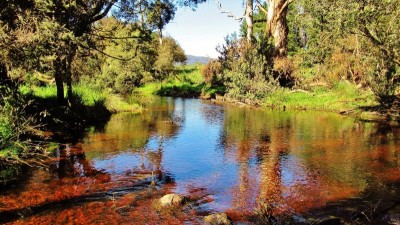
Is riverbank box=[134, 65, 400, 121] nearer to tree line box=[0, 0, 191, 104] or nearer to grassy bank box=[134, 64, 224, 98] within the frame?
grassy bank box=[134, 64, 224, 98]

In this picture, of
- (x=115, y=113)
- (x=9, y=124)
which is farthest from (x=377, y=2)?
(x=115, y=113)

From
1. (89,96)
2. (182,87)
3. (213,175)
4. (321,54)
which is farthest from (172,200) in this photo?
(182,87)

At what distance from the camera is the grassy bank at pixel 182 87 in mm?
35469

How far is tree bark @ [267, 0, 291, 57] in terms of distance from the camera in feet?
106

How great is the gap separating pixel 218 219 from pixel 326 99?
21508mm

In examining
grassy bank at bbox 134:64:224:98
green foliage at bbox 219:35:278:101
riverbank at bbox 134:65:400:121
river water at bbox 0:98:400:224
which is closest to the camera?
river water at bbox 0:98:400:224

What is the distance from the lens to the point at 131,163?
38.3ft

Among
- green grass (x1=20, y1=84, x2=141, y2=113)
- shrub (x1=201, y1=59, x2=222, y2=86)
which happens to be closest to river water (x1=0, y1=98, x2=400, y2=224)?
green grass (x1=20, y1=84, x2=141, y2=113)

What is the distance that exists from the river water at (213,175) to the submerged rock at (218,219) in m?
0.25

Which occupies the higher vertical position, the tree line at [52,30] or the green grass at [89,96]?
the tree line at [52,30]

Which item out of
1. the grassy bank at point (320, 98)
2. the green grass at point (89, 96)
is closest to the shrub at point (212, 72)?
the grassy bank at point (320, 98)

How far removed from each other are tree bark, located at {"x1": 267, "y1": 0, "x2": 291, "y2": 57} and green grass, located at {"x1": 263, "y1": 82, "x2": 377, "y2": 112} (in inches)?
190

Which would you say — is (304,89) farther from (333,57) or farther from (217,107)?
(217,107)

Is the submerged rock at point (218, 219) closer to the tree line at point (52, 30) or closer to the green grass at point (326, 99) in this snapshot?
the tree line at point (52, 30)
